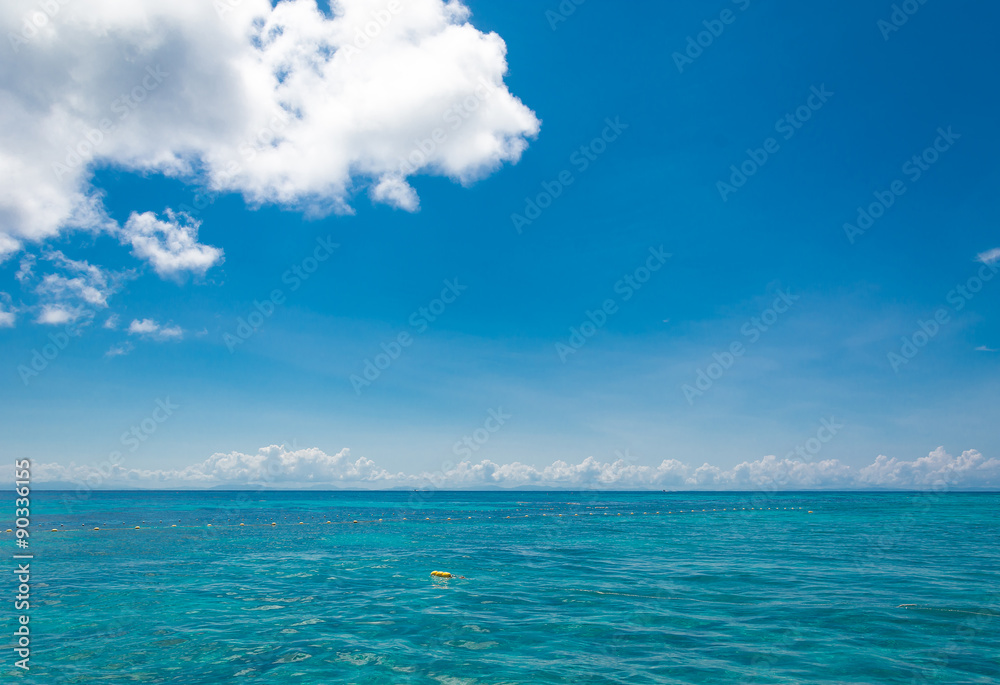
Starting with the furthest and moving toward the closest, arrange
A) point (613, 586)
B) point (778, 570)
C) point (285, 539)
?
point (285, 539)
point (778, 570)
point (613, 586)

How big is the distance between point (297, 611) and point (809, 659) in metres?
17.2

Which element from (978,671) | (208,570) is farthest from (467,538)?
(978,671)

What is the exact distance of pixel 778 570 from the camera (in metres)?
29.4

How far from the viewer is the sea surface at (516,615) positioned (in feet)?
48.8

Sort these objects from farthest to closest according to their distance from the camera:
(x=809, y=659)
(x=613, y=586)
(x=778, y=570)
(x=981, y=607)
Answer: (x=778, y=570) → (x=613, y=586) → (x=981, y=607) → (x=809, y=659)

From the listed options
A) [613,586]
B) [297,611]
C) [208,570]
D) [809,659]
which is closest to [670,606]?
[613,586]

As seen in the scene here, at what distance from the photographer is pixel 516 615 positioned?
20.3m

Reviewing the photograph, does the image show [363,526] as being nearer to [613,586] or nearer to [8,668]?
[613,586]

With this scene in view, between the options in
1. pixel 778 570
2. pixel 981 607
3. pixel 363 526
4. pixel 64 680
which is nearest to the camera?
pixel 64 680

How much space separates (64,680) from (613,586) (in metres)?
19.8

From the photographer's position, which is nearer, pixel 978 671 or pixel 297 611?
pixel 978 671

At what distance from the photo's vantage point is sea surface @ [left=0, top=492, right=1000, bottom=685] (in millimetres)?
14875

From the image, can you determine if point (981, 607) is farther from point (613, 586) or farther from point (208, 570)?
point (208, 570)

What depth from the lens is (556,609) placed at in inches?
832
